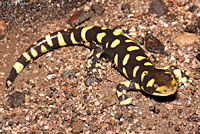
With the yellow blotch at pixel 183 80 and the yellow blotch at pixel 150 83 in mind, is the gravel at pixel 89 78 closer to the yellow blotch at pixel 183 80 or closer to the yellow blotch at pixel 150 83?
the yellow blotch at pixel 183 80

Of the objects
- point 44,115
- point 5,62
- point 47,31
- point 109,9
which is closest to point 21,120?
point 44,115

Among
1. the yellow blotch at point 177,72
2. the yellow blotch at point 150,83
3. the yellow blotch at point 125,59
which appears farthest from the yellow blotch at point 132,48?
the yellow blotch at point 150,83

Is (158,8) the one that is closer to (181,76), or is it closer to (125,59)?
(125,59)

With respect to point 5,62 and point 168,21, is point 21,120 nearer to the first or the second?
point 5,62

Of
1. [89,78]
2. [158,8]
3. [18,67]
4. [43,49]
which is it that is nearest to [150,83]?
[89,78]

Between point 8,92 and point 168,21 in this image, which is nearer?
point 8,92

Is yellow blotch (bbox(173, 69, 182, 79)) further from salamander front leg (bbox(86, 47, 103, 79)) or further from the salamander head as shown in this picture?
salamander front leg (bbox(86, 47, 103, 79))

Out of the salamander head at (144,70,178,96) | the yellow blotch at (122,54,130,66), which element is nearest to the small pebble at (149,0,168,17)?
the yellow blotch at (122,54,130,66)
